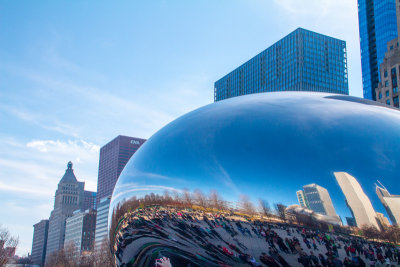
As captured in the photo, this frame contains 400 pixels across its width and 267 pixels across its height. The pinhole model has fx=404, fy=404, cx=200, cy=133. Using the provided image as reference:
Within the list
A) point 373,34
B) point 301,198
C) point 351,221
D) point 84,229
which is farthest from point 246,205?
point 84,229

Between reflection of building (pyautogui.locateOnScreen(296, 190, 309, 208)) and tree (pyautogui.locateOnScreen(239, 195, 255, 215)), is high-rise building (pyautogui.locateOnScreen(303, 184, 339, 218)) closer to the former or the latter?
reflection of building (pyautogui.locateOnScreen(296, 190, 309, 208))

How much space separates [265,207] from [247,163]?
499 millimetres

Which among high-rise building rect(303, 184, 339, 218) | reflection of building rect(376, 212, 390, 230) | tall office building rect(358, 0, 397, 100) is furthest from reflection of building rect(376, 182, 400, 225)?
tall office building rect(358, 0, 397, 100)

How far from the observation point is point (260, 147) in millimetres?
4371

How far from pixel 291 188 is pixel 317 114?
1.04 meters

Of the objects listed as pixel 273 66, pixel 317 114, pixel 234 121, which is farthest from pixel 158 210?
pixel 273 66

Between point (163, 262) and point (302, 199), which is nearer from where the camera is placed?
point (302, 199)

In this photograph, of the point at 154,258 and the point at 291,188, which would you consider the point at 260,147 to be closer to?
the point at 291,188

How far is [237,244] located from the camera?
164 inches

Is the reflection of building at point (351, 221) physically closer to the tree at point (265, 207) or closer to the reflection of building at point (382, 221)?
the reflection of building at point (382, 221)

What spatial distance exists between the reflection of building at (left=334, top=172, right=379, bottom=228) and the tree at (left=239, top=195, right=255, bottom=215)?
35.6 inches

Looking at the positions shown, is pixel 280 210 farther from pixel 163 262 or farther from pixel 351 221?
pixel 163 262

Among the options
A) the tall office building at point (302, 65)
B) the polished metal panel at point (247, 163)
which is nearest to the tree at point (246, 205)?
the polished metal panel at point (247, 163)

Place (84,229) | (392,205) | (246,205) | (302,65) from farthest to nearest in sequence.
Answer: (84,229)
(302,65)
(246,205)
(392,205)
